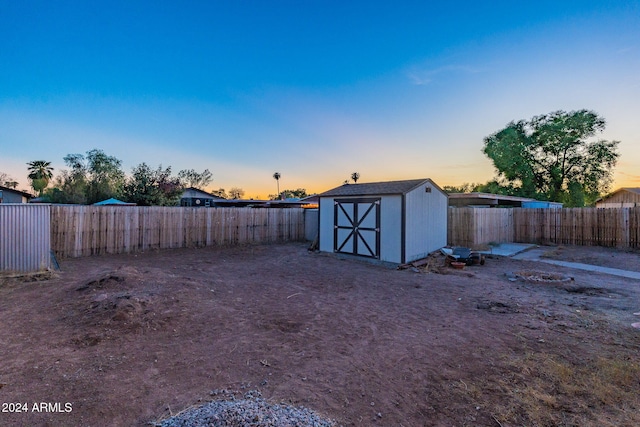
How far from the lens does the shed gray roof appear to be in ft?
32.4

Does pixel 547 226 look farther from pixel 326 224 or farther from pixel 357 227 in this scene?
pixel 326 224

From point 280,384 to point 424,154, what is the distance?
14.5 meters

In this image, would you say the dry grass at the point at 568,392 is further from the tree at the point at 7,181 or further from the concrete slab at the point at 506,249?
the tree at the point at 7,181

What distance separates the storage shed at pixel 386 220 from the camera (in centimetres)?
970

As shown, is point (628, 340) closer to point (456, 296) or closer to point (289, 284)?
point (456, 296)

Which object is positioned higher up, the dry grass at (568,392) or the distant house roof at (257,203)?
the distant house roof at (257,203)

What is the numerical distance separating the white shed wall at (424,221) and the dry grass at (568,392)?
6362mm

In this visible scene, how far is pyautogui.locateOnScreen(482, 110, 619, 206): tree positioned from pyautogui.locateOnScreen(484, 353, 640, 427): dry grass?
25.2m

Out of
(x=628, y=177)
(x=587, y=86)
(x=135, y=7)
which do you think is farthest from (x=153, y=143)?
(x=628, y=177)

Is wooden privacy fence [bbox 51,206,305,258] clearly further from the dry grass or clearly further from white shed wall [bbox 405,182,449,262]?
the dry grass

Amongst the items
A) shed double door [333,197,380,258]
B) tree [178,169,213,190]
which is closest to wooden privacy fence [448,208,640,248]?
shed double door [333,197,380,258]

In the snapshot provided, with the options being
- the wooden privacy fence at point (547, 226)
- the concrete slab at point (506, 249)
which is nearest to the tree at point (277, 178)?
the wooden privacy fence at point (547, 226)

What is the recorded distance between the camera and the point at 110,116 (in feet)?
45.7

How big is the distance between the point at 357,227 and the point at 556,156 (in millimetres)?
22604
